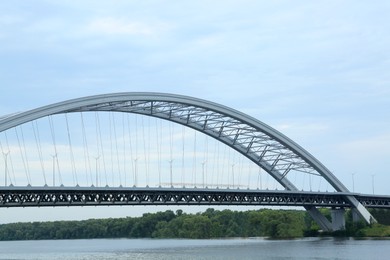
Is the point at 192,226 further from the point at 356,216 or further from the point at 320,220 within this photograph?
the point at 356,216

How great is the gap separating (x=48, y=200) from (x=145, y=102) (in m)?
11.5

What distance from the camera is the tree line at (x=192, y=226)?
86.5 m

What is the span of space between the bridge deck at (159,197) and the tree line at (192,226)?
665cm

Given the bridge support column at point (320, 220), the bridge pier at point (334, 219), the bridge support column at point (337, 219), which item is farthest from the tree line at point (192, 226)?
the bridge support column at point (320, 220)

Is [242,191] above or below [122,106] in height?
below

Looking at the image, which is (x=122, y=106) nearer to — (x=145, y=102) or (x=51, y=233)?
(x=145, y=102)

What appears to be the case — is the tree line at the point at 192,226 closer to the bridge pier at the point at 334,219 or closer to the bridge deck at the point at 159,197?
the bridge pier at the point at 334,219

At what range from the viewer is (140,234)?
141 metres

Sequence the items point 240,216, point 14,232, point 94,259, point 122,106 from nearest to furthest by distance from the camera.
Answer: point 94,259
point 122,106
point 240,216
point 14,232

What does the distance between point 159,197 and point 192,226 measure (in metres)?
58.9

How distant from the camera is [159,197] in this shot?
201 ft

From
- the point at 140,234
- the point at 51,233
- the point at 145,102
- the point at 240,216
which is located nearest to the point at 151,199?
the point at 145,102

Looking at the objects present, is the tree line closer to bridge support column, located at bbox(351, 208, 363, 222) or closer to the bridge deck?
bridge support column, located at bbox(351, 208, 363, 222)

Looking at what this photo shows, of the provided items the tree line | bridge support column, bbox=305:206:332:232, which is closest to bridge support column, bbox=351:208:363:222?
the tree line
